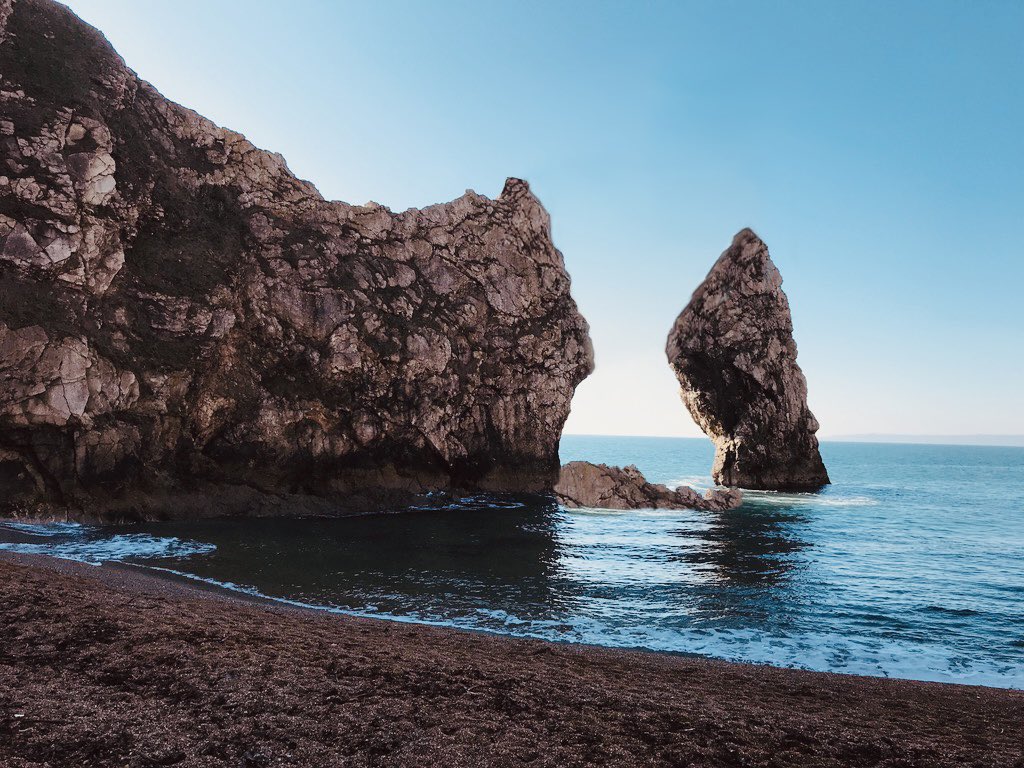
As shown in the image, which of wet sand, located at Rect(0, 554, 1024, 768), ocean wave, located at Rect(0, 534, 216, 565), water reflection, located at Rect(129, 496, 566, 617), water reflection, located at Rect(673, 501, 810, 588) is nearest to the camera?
wet sand, located at Rect(0, 554, 1024, 768)

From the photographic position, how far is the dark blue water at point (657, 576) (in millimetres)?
17094

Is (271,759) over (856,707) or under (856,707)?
over

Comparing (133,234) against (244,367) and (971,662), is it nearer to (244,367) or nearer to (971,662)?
(244,367)

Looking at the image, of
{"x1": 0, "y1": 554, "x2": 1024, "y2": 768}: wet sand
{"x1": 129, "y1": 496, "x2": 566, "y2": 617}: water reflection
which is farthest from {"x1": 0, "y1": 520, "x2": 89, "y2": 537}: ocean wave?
{"x1": 0, "y1": 554, "x2": 1024, "y2": 768}: wet sand

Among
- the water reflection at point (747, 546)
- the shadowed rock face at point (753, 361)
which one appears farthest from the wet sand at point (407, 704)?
the shadowed rock face at point (753, 361)

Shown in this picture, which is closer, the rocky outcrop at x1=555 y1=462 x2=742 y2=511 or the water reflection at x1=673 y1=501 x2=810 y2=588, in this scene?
the water reflection at x1=673 y1=501 x2=810 y2=588

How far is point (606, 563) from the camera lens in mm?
27484

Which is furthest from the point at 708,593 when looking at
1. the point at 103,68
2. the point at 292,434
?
the point at 103,68

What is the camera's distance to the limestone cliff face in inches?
1284

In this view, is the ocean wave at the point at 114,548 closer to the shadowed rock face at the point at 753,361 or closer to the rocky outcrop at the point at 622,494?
the rocky outcrop at the point at 622,494

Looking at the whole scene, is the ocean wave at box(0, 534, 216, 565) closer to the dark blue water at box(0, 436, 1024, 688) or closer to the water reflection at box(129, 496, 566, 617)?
the dark blue water at box(0, 436, 1024, 688)

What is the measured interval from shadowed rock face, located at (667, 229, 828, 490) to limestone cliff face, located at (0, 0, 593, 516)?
17739 millimetres

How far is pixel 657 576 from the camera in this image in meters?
24.9

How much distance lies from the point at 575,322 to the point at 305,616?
47.2 meters
